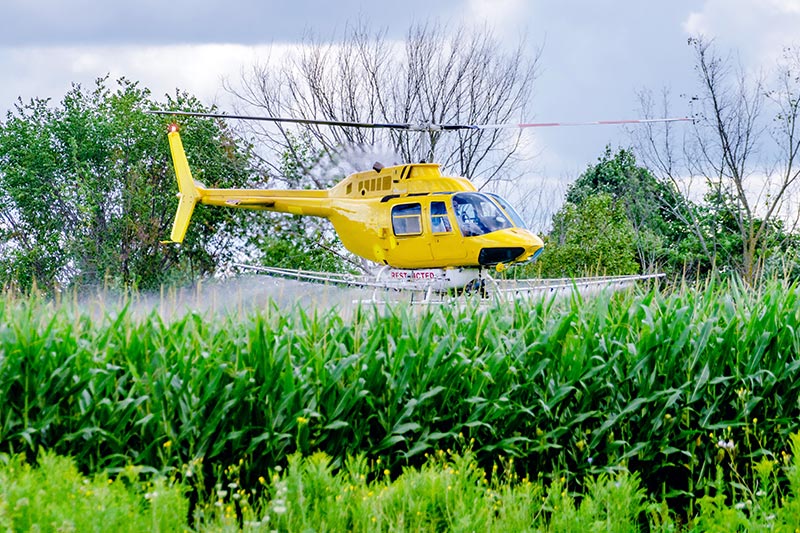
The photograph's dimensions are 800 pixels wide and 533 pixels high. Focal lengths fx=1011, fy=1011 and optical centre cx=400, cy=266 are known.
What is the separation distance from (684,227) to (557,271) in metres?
6.25

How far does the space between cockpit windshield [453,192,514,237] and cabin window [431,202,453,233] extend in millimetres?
171

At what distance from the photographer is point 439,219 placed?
15.8 meters

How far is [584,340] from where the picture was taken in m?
7.34

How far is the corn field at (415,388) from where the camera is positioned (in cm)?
654

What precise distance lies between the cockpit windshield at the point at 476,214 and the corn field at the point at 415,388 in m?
7.54

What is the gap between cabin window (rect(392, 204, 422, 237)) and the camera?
52.6 feet

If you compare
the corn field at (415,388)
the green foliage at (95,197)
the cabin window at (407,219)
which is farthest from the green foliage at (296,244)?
the corn field at (415,388)

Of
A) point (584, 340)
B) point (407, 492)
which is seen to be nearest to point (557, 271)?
point (584, 340)

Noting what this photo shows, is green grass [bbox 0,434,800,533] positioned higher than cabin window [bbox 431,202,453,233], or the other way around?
cabin window [bbox 431,202,453,233]

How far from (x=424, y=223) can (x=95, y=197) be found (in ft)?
35.9

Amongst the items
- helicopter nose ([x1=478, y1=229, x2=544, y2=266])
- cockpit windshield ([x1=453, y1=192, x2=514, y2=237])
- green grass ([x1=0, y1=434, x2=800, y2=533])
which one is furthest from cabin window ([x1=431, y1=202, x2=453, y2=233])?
green grass ([x1=0, y1=434, x2=800, y2=533])

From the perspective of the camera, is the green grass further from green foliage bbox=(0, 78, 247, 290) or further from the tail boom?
green foliage bbox=(0, 78, 247, 290)

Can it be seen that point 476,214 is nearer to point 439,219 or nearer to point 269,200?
point 439,219

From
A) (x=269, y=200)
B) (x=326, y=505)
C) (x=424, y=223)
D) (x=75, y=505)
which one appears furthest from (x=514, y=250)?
(x=75, y=505)
